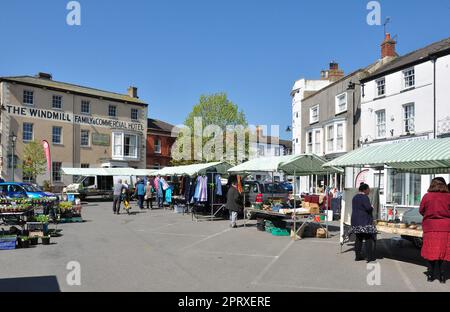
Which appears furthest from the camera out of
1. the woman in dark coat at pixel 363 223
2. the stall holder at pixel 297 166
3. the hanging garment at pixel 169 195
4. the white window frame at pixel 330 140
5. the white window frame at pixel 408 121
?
the white window frame at pixel 330 140

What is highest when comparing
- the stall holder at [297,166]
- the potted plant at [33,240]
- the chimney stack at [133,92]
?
the chimney stack at [133,92]

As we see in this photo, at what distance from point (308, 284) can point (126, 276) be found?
3.26m

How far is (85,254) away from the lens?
9750 mm

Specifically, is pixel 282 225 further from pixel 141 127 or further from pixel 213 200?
pixel 141 127

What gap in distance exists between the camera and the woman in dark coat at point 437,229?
7305 mm

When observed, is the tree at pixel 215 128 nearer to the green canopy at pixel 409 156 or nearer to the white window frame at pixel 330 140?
the white window frame at pixel 330 140

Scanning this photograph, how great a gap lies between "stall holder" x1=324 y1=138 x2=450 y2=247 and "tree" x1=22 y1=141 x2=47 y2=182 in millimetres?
27477

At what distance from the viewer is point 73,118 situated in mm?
37688

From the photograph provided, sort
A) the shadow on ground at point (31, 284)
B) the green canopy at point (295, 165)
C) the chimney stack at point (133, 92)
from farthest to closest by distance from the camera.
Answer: the chimney stack at point (133, 92) → the green canopy at point (295, 165) → the shadow on ground at point (31, 284)

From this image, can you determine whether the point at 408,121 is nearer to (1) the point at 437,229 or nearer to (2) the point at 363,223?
(2) the point at 363,223

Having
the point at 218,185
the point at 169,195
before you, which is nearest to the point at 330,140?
the point at 169,195

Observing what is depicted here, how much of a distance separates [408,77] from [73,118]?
28350 mm

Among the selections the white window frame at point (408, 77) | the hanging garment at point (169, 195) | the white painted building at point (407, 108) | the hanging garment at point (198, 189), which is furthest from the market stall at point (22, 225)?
the white window frame at point (408, 77)

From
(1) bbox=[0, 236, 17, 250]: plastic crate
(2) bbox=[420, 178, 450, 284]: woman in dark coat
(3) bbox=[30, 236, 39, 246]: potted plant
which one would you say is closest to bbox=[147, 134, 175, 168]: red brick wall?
(3) bbox=[30, 236, 39, 246]: potted plant
